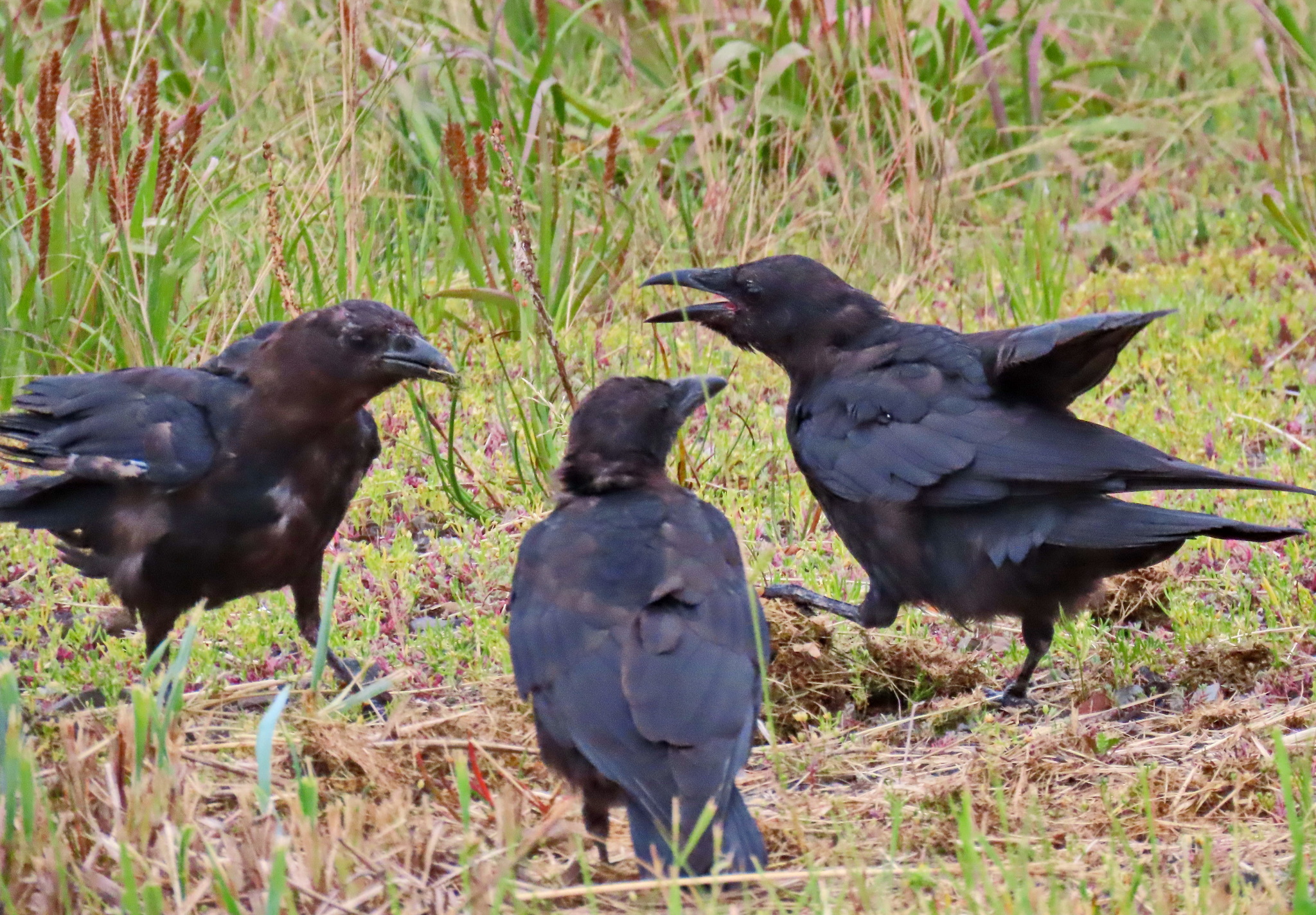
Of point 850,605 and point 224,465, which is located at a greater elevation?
point 224,465

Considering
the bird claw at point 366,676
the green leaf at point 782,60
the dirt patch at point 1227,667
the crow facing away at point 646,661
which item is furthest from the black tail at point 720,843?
the green leaf at point 782,60

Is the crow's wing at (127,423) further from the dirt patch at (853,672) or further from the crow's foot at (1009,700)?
the crow's foot at (1009,700)

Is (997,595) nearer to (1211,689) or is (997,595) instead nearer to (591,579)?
(1211,689)

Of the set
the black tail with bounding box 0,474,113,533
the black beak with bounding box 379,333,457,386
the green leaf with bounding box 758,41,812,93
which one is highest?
the green leaf with bounding box 758,41,812,93

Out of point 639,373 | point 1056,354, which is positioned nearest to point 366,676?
point 1056,354

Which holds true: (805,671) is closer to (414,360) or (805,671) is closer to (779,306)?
(779,306)

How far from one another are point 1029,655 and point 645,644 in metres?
1.62

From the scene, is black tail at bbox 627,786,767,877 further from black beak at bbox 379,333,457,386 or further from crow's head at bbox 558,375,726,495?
black beak at bbox 379,333,457,386

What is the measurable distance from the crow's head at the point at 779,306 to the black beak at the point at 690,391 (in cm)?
79

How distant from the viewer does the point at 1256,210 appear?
8930 millimetres

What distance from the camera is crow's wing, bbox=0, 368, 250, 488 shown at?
4281 mm

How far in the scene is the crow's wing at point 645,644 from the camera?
3074 mm

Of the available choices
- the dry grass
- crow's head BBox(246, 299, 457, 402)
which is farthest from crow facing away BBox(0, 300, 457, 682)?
the dry grass

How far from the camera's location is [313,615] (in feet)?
15.3
